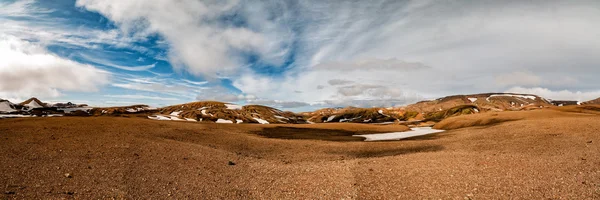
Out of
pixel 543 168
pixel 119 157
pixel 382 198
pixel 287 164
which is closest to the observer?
pixel 382 198

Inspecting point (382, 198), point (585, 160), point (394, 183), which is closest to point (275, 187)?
point (382, 198)

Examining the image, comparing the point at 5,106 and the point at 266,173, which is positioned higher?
the point at 5,106

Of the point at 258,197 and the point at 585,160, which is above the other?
the point at 585,160

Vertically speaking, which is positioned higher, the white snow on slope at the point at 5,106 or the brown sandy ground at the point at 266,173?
the white snow on slope at the point at 5,106

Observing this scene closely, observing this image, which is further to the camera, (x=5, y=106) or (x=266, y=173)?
(x=5, y=106)

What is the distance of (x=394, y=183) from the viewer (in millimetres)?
15062

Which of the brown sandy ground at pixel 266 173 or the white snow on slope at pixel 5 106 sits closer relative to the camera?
the brown sandy ground at pixel 266 173

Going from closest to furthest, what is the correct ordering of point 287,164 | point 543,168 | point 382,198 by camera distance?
point 382,198
point 543,168
point 287,164

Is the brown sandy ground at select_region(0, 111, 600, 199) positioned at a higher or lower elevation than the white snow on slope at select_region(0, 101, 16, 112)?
lower

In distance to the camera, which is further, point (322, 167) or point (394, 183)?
point (322, 167)

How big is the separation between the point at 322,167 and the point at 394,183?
20.9 feet

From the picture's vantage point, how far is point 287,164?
22.0 metres

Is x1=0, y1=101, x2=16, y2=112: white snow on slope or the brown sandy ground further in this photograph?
x1=0, y1=101, x2=16, y2=112: white snow on slope

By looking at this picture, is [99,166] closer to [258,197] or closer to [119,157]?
[119,157]
